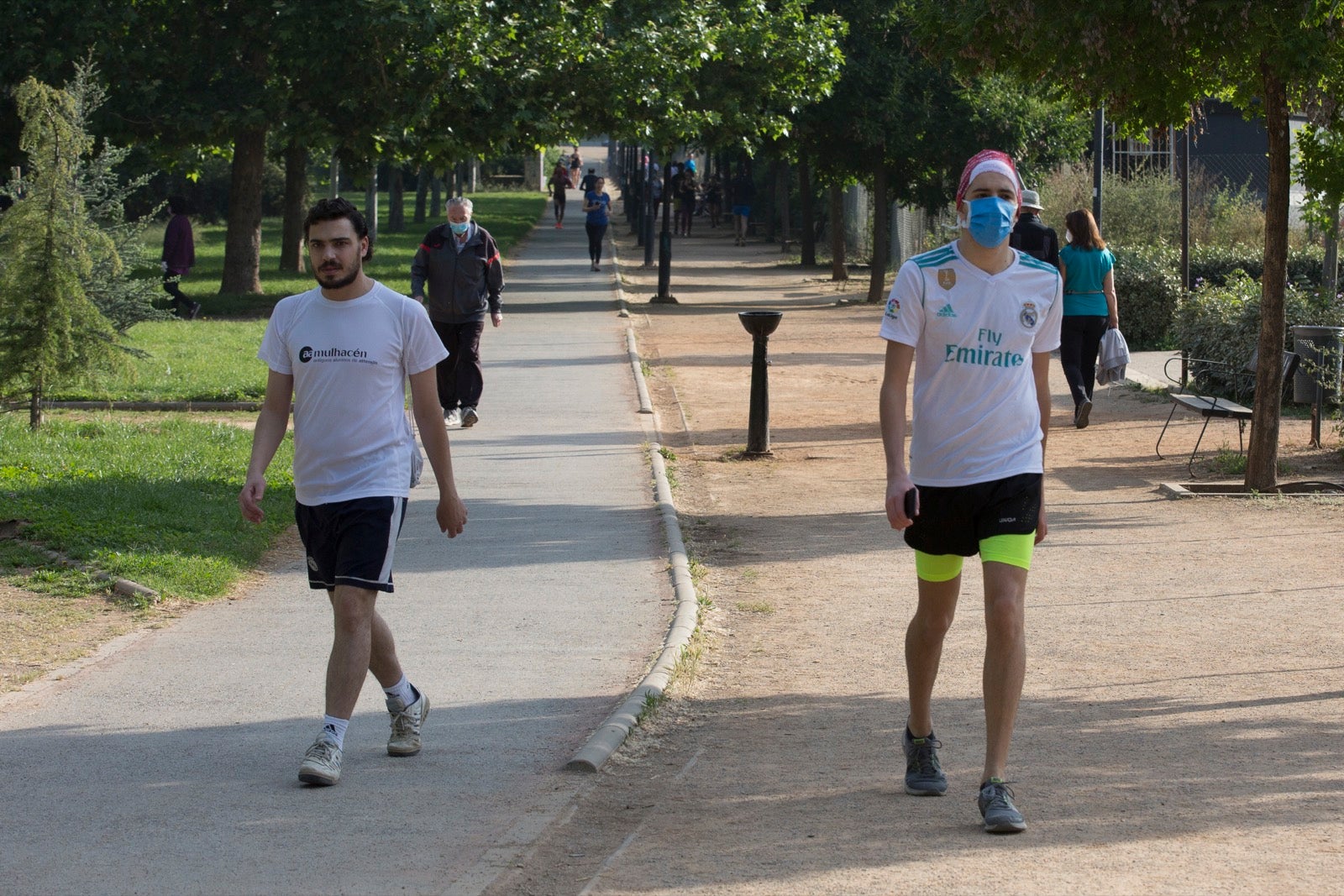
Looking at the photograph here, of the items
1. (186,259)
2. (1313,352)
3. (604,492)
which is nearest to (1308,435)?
(1313,352)

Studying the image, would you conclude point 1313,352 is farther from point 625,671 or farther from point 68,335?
point 68,335

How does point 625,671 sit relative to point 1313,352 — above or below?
below

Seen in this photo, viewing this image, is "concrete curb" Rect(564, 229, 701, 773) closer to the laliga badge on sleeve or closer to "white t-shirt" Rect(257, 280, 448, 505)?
"white t-shirt" Rect(257, 280, 448, 505)

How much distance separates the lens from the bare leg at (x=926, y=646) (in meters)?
4.93

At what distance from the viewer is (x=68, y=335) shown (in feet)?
38.1

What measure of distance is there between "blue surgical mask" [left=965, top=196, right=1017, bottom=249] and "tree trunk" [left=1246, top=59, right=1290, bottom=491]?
6.57m

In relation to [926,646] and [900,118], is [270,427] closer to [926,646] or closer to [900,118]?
[926,646]

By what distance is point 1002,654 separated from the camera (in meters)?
4.67

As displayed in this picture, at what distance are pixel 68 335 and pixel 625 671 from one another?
686 cm

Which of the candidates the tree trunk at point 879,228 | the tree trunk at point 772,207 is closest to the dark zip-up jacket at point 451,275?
the tree trunk at point 879,228

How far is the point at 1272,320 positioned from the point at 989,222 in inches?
266

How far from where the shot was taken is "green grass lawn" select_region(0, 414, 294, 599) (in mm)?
7996

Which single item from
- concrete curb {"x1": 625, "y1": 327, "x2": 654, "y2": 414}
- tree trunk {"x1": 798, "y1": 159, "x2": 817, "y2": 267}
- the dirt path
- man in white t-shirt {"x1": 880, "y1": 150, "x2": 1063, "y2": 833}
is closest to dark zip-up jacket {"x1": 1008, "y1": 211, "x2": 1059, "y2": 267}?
the dirt path

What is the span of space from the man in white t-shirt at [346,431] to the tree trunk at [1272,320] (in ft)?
23.4
